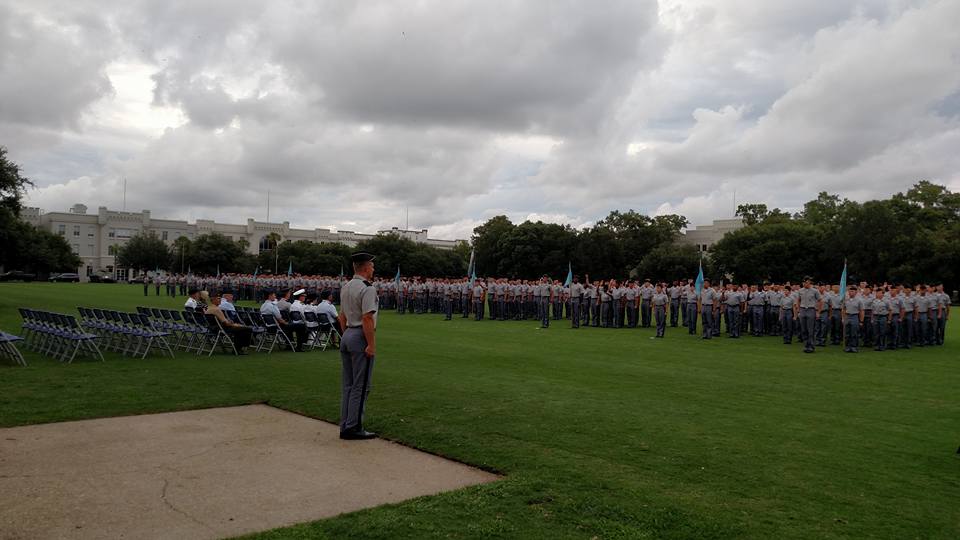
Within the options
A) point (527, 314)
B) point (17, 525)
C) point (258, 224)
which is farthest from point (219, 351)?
point (258, 224)

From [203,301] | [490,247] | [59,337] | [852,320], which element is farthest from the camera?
[490,247]

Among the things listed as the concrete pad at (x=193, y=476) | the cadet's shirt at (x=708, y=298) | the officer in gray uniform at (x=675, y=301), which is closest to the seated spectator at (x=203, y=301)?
the concrete pad at (x=193, y=476)

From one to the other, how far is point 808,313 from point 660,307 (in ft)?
17.8

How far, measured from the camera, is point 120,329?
14.4m

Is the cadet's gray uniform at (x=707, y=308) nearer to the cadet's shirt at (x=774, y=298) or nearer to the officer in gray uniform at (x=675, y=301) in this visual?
the cadet's shirt at (x=774, y=298)

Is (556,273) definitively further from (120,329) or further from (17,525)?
(17,525)

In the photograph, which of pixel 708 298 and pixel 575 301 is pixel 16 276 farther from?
pixel 708 298

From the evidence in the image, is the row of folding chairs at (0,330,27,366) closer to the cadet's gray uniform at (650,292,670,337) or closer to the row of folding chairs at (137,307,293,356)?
the row of folding chairs at (137,307,293,356)

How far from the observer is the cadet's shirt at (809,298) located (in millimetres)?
18623

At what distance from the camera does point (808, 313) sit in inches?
731

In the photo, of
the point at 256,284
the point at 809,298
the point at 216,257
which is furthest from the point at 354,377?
the point at 216,257

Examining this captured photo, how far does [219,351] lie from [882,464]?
13.2m

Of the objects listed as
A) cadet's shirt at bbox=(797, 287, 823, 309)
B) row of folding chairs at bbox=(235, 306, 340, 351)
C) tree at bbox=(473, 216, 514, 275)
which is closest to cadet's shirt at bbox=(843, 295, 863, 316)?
cadet's shirt at bbox=(797, 287, 823, 309)

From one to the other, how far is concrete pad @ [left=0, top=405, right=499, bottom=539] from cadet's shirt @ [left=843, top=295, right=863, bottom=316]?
53.2 feet
